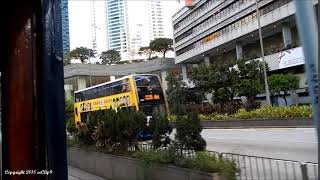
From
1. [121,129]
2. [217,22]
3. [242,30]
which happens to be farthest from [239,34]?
[121,129]

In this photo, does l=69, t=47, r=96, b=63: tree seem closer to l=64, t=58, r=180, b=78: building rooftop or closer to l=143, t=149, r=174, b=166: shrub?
l=64, t=58, r=180, b=78: building rooftop

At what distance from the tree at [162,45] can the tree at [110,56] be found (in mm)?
6829

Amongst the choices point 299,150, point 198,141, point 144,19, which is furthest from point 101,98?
point 144,19

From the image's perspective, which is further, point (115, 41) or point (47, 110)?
point (115, 41)

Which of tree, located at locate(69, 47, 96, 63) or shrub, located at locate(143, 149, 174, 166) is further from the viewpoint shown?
tree, located at locate(69, 47, 96, 63)

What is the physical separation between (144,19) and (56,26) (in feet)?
218

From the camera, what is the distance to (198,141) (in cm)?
800

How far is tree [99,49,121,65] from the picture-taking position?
268 ft

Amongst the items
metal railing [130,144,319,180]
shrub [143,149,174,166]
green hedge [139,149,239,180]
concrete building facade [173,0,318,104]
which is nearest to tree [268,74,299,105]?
concrete building facade [173,0,318,104]

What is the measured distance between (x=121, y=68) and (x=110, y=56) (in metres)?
8.20

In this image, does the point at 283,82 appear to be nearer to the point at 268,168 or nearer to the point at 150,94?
the point at 150,94

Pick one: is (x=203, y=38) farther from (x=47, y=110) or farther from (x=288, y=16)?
(x=47, y=110)

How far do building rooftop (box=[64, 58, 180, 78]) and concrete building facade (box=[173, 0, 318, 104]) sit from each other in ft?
9.54

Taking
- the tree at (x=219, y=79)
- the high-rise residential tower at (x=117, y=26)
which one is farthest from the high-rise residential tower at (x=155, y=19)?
the tree at (x=219, y=79)
